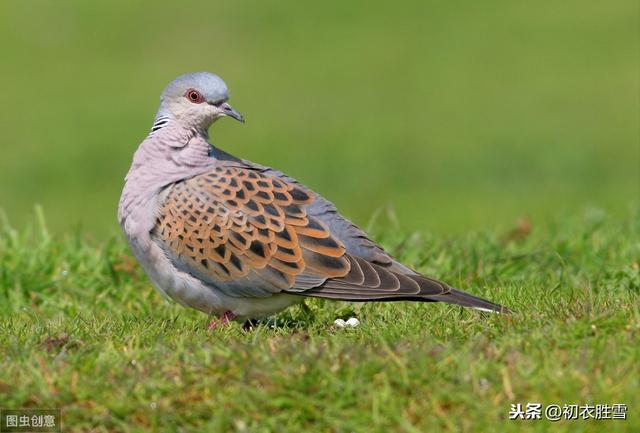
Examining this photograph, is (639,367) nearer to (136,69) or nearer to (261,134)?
(261,134)

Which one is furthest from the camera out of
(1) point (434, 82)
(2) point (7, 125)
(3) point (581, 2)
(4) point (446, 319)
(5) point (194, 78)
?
(3) point (581, 2)

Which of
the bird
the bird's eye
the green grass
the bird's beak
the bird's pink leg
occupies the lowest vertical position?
the bird's pink leg

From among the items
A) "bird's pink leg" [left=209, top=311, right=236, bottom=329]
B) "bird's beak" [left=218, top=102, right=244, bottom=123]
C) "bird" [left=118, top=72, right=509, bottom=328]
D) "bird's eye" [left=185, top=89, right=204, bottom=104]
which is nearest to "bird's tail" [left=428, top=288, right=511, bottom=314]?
"bird" [left=118, top=72, right=509, bottom=328]

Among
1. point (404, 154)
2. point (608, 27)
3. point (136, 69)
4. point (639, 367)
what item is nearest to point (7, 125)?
point (136, 69)

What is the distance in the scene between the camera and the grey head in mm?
6730

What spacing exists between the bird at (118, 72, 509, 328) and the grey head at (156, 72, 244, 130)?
0.24m

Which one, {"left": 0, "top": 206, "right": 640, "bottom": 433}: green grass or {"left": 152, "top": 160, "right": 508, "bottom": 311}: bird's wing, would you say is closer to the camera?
{"left": 0, "top": 206, "right": 640, "bottom": 433}: green grass

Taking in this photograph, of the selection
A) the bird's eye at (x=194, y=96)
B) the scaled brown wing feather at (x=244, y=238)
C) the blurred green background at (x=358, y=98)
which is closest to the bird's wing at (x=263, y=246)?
the scaled brown wing feather at (x=244, y=238)

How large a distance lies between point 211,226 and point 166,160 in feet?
1.89

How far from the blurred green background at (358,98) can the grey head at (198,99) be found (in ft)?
17.3

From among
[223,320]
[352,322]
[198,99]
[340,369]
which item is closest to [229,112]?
[198,99]

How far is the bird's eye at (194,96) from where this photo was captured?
676cm

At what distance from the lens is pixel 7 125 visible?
1839cm

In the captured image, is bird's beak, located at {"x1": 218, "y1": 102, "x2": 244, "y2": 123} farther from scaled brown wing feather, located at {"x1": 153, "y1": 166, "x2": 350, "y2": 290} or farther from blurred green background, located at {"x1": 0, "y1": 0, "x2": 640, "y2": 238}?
blurred green background, located at {"x1": 0, "y1": 0, "x2": 640, "y2": 238}
